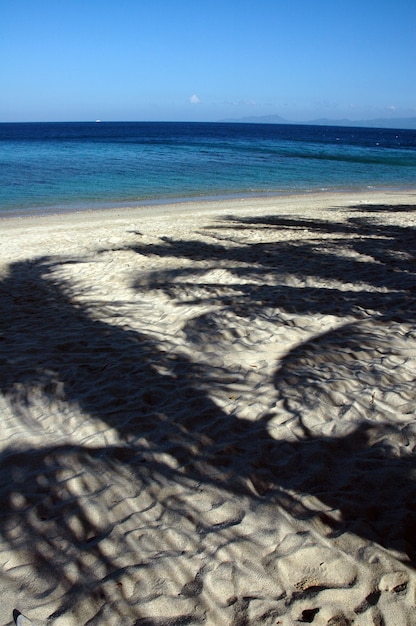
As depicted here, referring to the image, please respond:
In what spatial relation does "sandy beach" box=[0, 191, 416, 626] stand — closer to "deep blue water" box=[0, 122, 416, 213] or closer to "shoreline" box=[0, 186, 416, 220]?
"shoreline" box=[0, 186, 416, 220]

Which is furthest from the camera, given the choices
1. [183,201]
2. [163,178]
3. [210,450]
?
[163,178]

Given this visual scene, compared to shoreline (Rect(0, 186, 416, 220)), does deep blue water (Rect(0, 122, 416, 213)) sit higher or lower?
higher

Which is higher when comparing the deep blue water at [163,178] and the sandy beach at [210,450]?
the deep blue water at [163,178]

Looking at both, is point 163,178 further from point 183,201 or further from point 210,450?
point 210,450

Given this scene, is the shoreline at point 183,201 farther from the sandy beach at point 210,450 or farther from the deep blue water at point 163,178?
the sandy beach at point 210,450

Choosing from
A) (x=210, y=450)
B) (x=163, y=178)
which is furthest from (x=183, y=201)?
(x=210, y=450)

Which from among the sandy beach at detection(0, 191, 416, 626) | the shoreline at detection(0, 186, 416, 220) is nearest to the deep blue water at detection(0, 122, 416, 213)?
the shoreline at detection(0, 186, 416, 220)

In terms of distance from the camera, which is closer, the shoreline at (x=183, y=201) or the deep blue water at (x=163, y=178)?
the shoreline at (x=183, y=201)

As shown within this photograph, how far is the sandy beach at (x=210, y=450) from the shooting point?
2.34 metres

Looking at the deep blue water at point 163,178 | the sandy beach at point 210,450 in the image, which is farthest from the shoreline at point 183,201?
the sandy beach at point 210,450

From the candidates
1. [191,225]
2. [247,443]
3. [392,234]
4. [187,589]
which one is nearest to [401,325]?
[247,443]

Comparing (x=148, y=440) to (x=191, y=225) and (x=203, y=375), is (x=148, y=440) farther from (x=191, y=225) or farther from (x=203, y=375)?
(x=191, y=225)

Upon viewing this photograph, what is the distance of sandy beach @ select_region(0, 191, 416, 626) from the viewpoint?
234 cm

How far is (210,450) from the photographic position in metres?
3.45
